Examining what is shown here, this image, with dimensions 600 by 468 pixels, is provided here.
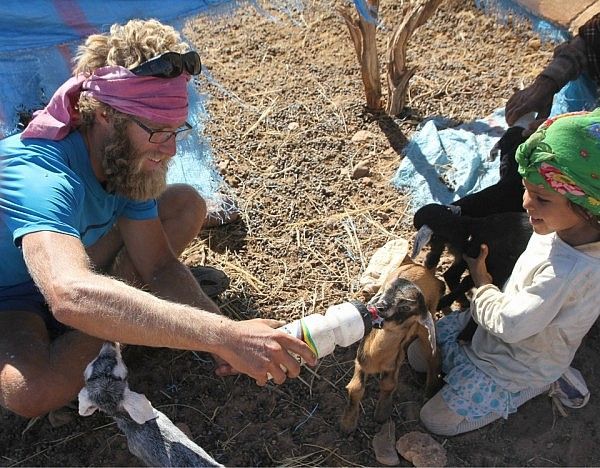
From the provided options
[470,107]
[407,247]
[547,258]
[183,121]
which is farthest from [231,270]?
[470,107]

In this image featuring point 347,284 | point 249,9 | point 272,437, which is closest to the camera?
point 272,437

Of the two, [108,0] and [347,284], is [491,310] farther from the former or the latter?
[108,0]

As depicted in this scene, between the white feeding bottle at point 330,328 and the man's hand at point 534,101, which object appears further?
the man's hand at point 534,101

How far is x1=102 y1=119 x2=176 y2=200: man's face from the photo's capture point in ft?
9.84

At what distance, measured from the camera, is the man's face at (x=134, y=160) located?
2998 mm

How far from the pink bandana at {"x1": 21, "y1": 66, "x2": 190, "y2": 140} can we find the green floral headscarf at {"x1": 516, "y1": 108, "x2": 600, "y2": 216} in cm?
150

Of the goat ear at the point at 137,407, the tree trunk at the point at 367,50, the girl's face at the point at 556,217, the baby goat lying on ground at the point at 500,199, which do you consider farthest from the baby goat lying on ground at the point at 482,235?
the tree trunk at the point at 367,50

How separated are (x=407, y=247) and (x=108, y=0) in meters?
2.15

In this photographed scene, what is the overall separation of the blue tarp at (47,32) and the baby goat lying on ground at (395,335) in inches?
74.5

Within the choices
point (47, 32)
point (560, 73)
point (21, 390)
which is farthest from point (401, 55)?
point (21, 390)

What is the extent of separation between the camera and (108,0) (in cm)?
361

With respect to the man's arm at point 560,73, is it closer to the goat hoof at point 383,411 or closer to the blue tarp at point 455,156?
the blue tarp at point 455,156

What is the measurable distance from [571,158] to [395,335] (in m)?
1.02

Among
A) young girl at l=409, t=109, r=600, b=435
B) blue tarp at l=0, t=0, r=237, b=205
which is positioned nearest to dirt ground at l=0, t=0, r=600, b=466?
young girl at l=409, t=109, r=600, b=435
